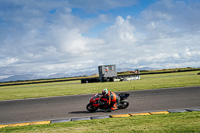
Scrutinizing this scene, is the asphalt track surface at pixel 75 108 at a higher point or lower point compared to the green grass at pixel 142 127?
lower

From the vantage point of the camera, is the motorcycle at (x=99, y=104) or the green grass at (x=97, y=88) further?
the green grass at (x=97, y=88)

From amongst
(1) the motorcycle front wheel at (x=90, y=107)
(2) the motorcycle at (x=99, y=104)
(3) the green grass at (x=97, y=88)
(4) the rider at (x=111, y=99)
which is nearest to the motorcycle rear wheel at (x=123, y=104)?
(2) the motorcycle at (x=99, y=104)

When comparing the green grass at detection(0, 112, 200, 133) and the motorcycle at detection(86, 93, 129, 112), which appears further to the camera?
the motorcycle at detection(86, 93, 129, 112)

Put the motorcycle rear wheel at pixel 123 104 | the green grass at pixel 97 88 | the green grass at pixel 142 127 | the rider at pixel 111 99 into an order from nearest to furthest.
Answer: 1. the green grass at pixel 142 127
2. the rider at pixel 111 99
3. the motorcycle rear wheel at pixel 123 104
4. the green grass at pixel 97 88

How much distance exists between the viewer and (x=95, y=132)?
5.63 meters

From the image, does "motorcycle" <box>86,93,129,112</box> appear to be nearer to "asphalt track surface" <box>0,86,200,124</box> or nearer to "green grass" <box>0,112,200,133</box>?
"asphalt track surface" <box>0,86,200,124</box>

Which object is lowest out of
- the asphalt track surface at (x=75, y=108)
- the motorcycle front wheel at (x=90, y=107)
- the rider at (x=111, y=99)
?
the asphalt track surface at (x=75, y=108)

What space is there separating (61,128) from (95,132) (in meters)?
Answer: 1.49

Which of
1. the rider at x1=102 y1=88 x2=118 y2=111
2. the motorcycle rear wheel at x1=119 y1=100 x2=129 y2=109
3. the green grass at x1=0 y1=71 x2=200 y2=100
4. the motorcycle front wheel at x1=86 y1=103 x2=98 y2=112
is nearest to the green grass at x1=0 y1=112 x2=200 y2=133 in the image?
the rider at x1=102 y1=88 x2=118 y2=111

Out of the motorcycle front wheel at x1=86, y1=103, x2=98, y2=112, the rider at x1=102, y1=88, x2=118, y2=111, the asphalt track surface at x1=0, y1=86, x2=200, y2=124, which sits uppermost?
the rider at x1=102, y1=88, x2=118, y2=111

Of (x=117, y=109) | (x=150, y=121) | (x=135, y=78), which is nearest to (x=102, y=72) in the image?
(x=135, y=78)

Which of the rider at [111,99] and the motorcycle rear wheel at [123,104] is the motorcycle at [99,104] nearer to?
the motorcycle rear wheel at [123,104]

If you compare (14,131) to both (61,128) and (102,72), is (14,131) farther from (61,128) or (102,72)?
(102,72)

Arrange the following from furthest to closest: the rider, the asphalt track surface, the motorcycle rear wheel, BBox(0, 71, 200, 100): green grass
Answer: BBox(0, 71, 200, 100): green grass
the motorcycle rear wheel
the rider
the asphalt track surface
